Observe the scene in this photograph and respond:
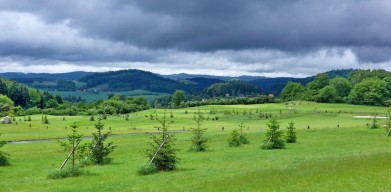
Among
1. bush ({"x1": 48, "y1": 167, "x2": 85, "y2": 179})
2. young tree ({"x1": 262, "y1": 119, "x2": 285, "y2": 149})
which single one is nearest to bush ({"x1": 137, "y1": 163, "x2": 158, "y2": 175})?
bush ({"x1": 48, "y1": 167, "x2": 85, "y2": 179})

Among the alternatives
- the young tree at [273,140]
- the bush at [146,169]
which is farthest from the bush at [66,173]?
the young tree at [273,140]

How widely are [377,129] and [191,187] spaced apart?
58748 mm

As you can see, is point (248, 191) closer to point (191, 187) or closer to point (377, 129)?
point (191, 187)

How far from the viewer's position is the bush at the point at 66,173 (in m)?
31.9

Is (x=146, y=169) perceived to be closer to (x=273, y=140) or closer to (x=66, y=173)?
(x=66, y=173)

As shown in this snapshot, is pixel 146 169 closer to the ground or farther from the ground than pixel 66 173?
farther from the ground

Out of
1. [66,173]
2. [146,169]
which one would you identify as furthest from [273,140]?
[66,173]

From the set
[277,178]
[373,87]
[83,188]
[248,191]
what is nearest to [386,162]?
[277,178]

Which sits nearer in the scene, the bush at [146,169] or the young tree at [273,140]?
the bush at [146,169]

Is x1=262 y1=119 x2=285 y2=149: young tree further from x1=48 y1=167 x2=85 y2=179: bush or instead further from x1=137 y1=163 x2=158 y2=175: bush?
x1=48 y1=167 x2=85 y2=179: bush

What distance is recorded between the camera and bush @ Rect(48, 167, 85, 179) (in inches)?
1255

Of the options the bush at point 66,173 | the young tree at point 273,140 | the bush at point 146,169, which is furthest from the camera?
the young tree at point 273,140

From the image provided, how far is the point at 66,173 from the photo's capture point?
3253cm

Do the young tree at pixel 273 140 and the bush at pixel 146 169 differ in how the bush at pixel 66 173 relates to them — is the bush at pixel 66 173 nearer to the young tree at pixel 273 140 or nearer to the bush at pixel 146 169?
the bush at pixel 146 169
